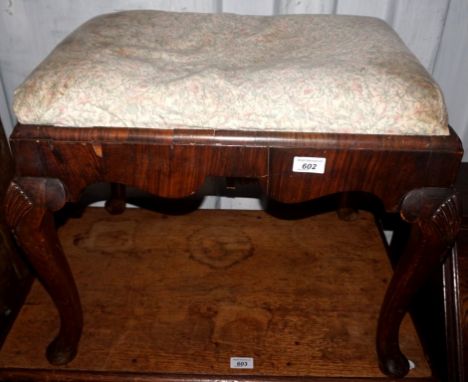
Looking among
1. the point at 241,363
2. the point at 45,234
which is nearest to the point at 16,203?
the point at 45,234

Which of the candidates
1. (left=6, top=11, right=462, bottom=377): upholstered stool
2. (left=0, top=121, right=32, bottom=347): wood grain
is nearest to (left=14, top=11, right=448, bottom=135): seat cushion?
(left=6, top=11, right=462, bottom=377): upholstered stool

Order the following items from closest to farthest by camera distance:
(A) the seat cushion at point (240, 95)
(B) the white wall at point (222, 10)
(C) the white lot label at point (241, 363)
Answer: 1. (A) the seat cushion at point (240, 95)
2. (C) the white lot label at point (241, 363)
3. (B) the white wall at point (222, 10)

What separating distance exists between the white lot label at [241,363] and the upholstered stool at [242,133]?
342 mm

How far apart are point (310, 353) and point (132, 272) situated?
0.40m

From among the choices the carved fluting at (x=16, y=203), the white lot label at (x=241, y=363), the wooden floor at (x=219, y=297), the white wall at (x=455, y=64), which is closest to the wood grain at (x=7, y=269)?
the wooden floor at (x=219, y=297)

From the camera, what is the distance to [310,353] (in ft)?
2.63

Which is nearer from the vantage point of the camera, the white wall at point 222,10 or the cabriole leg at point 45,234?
the cabriole leg at point 45,234

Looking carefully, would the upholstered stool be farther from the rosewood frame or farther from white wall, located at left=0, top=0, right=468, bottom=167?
white wall, located at left=0, top=0, right=468, bottom=167

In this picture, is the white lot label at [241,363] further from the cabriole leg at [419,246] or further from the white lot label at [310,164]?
the white lot label at [310,164]

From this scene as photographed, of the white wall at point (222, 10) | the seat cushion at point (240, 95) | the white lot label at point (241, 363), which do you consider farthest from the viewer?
the white wall at point (222, 10)

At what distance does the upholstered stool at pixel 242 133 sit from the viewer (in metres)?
0.54

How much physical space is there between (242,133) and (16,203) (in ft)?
1.01

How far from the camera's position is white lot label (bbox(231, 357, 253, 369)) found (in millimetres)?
776

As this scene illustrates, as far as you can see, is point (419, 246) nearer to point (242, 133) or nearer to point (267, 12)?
point (242, 133)
